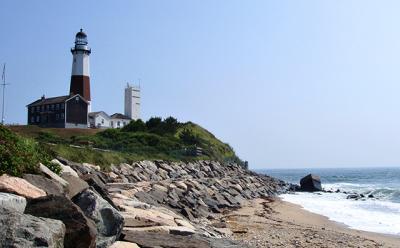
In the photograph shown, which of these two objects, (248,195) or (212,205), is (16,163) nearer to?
(212,205)

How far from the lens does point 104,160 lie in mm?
24094

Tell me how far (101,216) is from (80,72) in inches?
2315

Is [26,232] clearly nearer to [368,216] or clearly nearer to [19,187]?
[19,187]

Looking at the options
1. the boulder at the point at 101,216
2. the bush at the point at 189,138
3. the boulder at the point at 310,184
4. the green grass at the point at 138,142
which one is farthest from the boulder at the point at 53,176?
the boulder at the point at 310,184

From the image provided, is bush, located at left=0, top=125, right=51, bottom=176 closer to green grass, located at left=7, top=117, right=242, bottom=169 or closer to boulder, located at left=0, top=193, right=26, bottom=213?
boulder, located at left=0, top=193, right=26, bottom=213

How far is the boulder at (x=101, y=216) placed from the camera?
25.4 ft

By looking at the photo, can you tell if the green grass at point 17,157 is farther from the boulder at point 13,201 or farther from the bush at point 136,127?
the bush at point 136,127

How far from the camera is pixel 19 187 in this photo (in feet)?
25.6

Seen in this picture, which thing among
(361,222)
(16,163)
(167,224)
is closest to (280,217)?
(361,222)

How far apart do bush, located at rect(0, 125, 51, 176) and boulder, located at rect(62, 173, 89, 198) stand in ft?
2.15

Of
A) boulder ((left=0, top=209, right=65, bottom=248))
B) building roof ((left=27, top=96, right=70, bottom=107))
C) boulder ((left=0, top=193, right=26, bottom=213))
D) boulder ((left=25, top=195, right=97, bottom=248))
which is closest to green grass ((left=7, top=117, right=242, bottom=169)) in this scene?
building roof ((left=27, top=96, right=70, bottom=107))

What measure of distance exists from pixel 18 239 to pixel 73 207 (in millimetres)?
1413

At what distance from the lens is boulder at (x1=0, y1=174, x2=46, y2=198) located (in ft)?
24.9

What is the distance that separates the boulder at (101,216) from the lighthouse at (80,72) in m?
56.8
